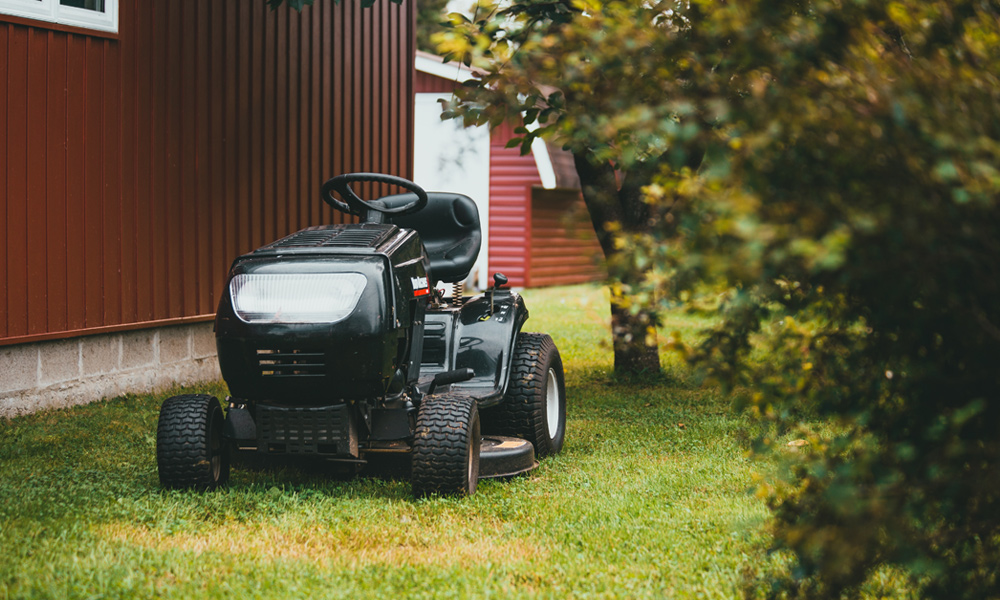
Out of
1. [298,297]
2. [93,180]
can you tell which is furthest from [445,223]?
[93,180]

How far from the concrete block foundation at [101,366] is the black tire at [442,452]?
3.42 m

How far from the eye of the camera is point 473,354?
5398 mm

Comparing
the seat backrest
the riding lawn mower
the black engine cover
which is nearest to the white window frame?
the seat backrest

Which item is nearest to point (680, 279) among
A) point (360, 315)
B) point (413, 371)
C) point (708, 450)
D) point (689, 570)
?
point (689, 570)

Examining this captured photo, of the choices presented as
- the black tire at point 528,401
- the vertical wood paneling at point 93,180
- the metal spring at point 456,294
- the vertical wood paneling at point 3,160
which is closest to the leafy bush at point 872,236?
the black tire at point 528,401

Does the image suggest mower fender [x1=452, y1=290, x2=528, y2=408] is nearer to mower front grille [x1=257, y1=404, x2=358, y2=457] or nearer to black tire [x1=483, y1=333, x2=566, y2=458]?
black tire [x1=483, y1=333, x2=566, y2=458]

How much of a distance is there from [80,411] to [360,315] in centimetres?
333

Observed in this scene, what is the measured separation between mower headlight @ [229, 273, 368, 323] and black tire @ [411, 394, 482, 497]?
0.62m

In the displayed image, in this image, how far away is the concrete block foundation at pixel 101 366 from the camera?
6.60 metres

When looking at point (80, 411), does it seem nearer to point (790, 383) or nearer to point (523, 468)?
point (523, 468)

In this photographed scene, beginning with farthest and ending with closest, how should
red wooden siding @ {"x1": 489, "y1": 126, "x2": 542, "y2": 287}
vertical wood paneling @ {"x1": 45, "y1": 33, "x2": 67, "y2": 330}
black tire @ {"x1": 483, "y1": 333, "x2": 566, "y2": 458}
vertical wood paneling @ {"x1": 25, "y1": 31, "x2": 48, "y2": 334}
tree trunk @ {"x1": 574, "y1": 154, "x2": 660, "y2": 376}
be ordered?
red wooden siding @ {"x1": 489, "y1": 126, "x2": 542, "y2": 287}
tree trunk @ {"x1": 574, "y1": 154, "x2": 660, "y2": 376}
vertical wood paneling @ {"x1": 45, "y1": 33, "x2": 67, "y2": 330}
vertical wood paneling @ {"x1": 25, "y1": 31, "x2": 48, "y2": 334}
black tire @ {"x1": 483, "y1": 333, "x2": 566, "y2": 458}

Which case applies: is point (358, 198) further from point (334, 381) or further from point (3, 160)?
point (3, 160)

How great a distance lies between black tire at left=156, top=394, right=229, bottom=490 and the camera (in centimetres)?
446

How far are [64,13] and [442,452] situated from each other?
14.5 feet
